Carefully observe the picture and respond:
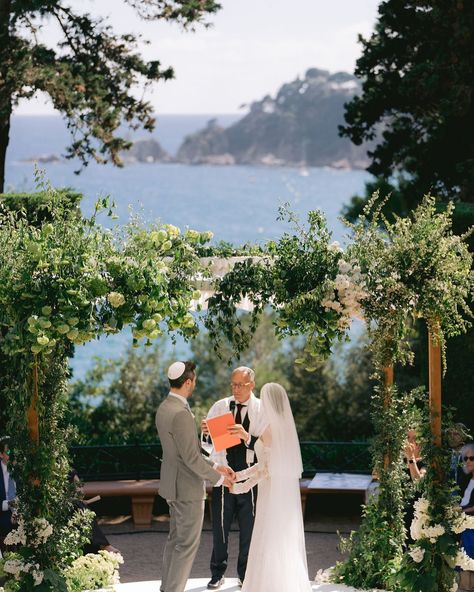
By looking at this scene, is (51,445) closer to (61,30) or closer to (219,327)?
(219,327)

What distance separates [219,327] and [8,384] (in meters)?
1.50

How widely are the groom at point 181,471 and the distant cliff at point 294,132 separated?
82.4 m

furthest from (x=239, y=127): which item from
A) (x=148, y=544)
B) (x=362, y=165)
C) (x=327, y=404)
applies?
(x=148, y=544)

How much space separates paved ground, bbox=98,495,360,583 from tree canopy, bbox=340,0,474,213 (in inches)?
208

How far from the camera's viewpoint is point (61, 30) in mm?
15945

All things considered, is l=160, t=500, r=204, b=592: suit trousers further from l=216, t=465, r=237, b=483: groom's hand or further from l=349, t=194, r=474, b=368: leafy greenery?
l=349, t=194, r=474, b=368: leafy greenery

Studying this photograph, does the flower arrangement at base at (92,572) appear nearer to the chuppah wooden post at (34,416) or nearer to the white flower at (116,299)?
the chuppah wooden post at (34,416)

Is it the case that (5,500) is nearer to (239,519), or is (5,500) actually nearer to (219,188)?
(239,519)

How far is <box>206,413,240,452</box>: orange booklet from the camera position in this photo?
336 inches

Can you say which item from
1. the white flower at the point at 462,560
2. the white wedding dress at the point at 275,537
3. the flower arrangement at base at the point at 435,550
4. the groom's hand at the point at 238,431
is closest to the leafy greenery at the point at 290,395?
the groom's hand at the point at 238,431

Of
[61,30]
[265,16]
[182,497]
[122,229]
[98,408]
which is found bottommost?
[98,408]

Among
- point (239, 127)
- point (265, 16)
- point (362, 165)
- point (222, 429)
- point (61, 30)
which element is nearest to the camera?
point (222, 429)

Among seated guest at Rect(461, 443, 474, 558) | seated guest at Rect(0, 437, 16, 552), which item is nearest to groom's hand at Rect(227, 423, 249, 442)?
seated guest at Rect(461, 443, 474, 558)

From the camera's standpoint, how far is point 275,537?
8453 millimetres
